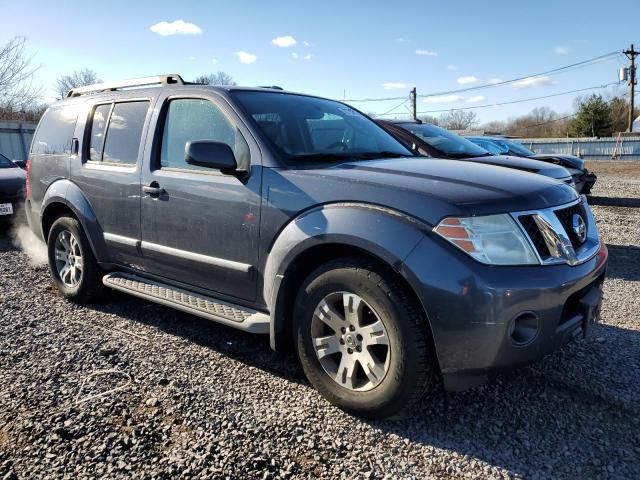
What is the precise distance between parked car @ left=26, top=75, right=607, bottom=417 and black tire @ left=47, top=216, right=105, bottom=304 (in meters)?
0.04

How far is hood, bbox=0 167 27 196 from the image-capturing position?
8.44 meters

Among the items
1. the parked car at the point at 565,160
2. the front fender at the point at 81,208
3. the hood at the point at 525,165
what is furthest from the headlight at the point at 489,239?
the parked car at the point at 565,160

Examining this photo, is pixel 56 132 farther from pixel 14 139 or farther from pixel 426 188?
pixel 14 139

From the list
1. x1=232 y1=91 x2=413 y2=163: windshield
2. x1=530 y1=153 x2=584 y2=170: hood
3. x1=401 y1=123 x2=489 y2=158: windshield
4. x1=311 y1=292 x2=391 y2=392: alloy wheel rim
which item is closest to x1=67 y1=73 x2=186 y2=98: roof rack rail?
x1=232 y1=91 x2=413 y2=163: windshield

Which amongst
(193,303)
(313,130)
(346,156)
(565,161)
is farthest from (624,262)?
(193,303)

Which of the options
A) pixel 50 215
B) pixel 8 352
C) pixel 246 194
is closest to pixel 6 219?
pixel 50 215

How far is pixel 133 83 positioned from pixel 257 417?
3.12 meters

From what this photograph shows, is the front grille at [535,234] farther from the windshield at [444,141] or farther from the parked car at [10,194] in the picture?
the parked car at [10,194]

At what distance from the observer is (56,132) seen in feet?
16.4

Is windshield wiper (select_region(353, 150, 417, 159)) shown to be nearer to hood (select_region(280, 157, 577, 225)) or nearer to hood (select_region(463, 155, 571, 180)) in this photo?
hood (select_region(280, 157, 577, 225))

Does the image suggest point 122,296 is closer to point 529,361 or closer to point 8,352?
point 8,352

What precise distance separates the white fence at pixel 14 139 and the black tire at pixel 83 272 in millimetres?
18000

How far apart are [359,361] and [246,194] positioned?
1218 millimetres

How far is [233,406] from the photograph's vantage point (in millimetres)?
2969
